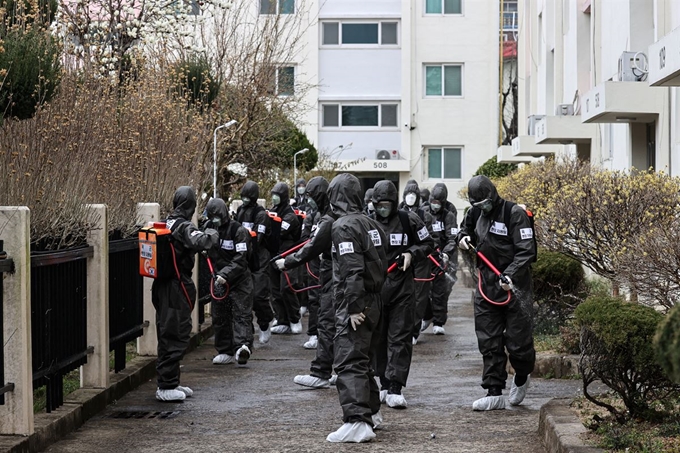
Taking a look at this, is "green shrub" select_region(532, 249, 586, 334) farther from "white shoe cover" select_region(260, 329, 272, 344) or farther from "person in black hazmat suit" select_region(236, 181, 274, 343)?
"white shoe cover" select_region(260, 329, 272, 344)

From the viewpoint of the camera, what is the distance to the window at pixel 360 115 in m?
46.8

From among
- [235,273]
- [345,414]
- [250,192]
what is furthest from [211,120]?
[345,414]

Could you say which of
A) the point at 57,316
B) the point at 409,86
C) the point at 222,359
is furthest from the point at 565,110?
the point at 409,86

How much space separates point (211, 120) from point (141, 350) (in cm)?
810

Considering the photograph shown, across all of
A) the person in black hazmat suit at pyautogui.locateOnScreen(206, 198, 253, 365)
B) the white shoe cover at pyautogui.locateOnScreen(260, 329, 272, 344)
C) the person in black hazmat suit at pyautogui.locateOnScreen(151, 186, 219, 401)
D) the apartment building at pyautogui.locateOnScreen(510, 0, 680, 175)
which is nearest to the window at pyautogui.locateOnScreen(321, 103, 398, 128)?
the apartment building at pyautogui.locateOnScreen(510, 0, 680, 175)

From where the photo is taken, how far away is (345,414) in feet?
30.2

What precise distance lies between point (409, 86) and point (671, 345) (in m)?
42.4

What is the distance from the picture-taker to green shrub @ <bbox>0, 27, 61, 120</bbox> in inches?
391

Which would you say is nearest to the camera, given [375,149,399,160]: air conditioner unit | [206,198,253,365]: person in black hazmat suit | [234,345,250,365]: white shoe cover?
[206,198,253,365]: person in black hazmat suit

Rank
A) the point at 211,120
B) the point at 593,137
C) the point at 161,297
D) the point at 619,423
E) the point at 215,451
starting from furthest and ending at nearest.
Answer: the point at 593,137, the point at 211,120, the point at 161,297, the point at 215,451, the point at 619,423

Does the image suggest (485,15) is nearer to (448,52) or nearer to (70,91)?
(448,52)

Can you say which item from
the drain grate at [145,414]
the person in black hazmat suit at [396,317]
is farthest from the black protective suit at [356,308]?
the drain grate at [145,414]

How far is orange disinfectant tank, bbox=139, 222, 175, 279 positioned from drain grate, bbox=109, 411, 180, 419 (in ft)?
4.07

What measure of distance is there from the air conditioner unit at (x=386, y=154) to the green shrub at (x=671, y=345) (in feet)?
137
